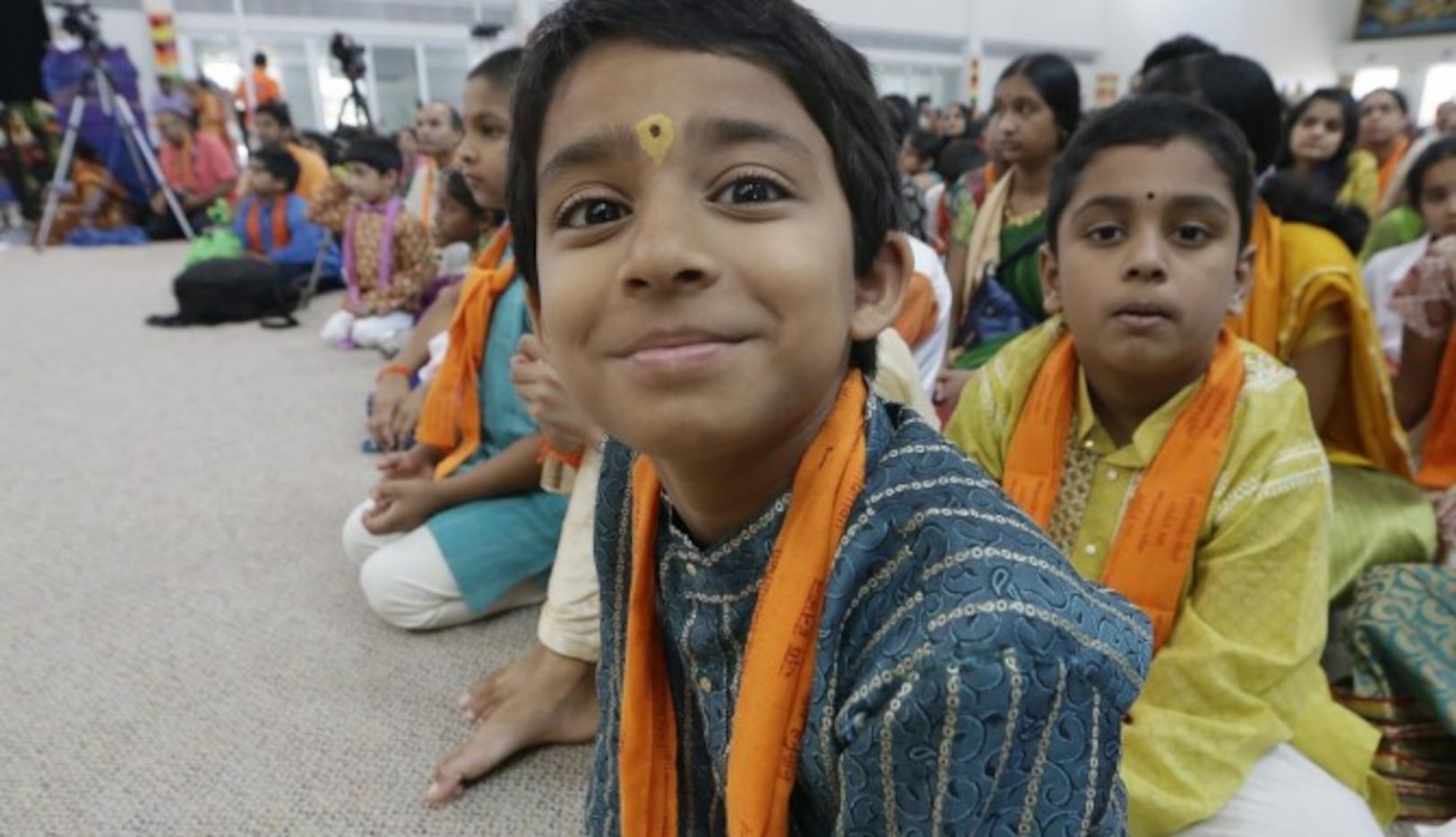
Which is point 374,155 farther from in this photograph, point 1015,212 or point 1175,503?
point 1175,503

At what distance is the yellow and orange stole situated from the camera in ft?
4.64

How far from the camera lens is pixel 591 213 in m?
0.64

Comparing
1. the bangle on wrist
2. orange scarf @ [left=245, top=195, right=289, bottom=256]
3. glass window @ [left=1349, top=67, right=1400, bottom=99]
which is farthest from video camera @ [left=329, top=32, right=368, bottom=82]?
glass window @ [left=1349, top=67, right=1400, bottom=99]

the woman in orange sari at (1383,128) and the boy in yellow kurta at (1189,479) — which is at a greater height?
the woman in orange sari at (1383,128)

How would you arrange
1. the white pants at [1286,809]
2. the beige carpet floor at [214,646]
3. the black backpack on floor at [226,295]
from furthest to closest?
the black backpack on floor at [226,295] → the beige carpet floor at [214,646] → the white pants at [1286,809]

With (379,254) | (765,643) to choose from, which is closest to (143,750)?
(765,643)

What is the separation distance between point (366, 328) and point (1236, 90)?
311 cm

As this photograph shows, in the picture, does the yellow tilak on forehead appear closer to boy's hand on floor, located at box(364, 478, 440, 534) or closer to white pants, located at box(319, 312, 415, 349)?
boy's hand on floor, located at box(364, 478, 440, 534)

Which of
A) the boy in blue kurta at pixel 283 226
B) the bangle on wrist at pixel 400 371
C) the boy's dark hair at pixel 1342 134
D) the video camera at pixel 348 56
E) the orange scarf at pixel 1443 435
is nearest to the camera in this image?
the orange scarf at pixel 1443 435

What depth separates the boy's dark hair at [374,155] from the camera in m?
3.67

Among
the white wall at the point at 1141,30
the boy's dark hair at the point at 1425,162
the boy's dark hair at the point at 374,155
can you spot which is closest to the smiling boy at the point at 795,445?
the boy's dark hair at the point at 1425,162

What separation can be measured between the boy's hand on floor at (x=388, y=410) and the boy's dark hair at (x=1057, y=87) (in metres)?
1.65

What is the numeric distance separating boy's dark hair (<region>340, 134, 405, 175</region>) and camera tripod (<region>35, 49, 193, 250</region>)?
14.0ft

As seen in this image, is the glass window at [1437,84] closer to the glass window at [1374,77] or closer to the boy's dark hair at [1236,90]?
the glass window at [1374,77]
